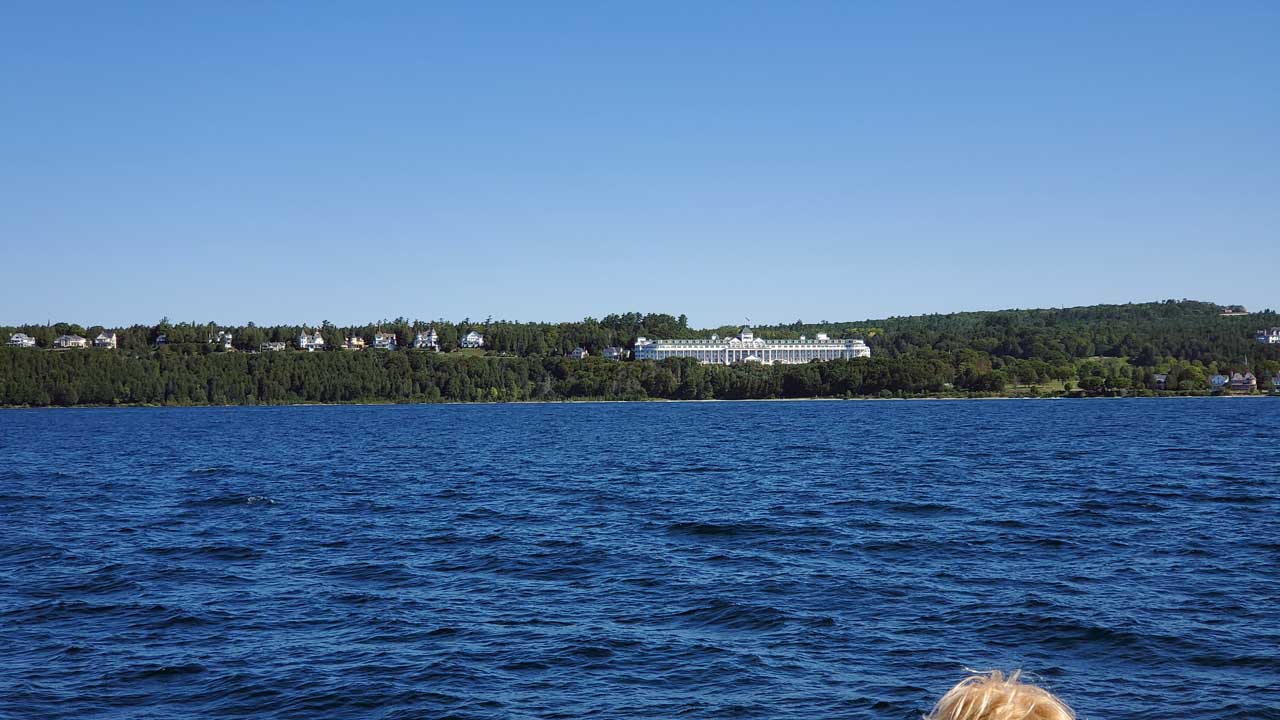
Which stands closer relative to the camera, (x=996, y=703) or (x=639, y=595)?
(x=996, y=703)

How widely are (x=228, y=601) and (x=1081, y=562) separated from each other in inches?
908

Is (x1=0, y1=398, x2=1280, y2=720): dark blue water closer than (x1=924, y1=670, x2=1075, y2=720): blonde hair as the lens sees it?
No

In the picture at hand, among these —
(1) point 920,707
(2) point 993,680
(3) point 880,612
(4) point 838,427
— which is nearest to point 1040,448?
(4) point 838,427

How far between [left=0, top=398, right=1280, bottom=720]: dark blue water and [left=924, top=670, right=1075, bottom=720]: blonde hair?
615 inches

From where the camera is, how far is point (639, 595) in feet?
91.0

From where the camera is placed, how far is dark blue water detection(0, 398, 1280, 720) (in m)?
19.8

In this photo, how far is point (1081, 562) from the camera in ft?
105

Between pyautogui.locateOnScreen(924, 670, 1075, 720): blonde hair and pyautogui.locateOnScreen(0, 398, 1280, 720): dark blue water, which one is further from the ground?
pyautogui.locateOnScreen(924, 670, 1075, 720): blonde hair

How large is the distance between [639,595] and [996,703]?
A: 983 inches

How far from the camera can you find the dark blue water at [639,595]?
1978 cm

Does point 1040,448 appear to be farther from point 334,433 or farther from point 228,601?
point 334,433

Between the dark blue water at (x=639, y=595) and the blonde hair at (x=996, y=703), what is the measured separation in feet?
51.2

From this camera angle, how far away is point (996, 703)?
3271 millimetres

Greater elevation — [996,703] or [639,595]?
[996,703]
